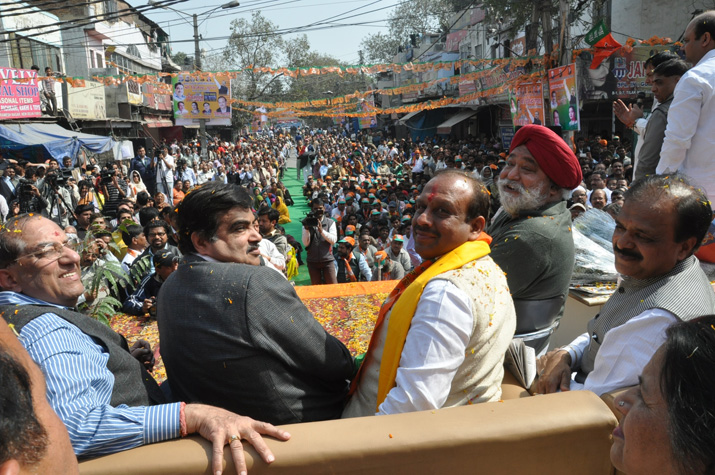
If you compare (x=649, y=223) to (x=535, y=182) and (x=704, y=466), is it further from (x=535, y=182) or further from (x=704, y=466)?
(x=704, y=466)

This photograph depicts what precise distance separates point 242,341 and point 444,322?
686 millimetres

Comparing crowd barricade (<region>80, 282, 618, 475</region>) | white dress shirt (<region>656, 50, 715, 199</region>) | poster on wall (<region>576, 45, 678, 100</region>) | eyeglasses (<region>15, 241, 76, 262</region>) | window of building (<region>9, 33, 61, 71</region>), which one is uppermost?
window of building (<region>9, 33, 61, 71</region>)

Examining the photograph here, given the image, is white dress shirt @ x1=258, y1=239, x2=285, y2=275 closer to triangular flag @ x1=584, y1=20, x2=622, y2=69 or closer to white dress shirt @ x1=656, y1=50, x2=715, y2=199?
white dress shirt @ x1=656, y1=50, x2=715, y2=199

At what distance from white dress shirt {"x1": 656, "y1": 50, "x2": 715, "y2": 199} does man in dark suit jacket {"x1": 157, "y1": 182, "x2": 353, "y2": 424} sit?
2.69 metres

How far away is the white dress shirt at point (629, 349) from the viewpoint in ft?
5.56

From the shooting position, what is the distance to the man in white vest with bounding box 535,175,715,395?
173 cm

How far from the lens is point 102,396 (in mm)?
1662

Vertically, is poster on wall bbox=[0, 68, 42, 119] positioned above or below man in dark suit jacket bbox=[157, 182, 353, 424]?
above

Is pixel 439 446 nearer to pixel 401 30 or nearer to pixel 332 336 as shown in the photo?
pixel 332 336

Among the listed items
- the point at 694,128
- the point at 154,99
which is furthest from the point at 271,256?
the point at 154,99

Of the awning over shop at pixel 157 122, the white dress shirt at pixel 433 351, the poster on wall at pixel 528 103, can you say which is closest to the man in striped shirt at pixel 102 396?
the white dress shirt at pixel 433 351

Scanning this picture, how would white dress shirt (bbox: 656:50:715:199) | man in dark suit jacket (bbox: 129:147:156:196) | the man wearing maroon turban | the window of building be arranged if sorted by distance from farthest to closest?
the window of building, man in dark suit jacket (bbox: 129:147:156:196), white dress shirt (bbox: 656:50:715:199), the man wearing maroon turban

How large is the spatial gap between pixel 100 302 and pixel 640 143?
4.10 metres

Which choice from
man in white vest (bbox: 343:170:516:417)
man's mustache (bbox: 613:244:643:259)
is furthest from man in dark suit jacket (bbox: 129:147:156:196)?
man's mustache (bbox: 613:244:643:259)
